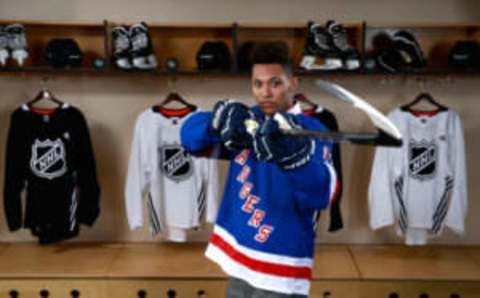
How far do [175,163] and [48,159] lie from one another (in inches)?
25.3

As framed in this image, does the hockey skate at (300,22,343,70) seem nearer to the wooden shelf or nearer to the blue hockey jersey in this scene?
the wooden shelf

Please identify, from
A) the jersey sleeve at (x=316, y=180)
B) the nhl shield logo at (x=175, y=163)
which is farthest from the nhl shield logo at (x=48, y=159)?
the jersey sleeve at (x=316, y=180)

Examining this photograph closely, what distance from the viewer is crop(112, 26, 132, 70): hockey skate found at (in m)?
2.60

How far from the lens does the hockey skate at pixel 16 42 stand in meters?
2.61

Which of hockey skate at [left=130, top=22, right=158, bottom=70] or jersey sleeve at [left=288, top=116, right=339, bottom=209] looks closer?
jersey sleeve at [left=288, top=116, right=339, bottom=209]

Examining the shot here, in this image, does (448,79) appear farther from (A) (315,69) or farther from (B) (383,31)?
(A) (315,69)

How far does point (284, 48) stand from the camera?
5.17 ft

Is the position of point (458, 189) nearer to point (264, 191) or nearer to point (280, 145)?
point (264, 191)

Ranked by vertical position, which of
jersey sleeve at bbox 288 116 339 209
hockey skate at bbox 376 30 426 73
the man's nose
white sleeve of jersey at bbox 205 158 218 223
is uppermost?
hockey skate at bbox 376 30 426 73

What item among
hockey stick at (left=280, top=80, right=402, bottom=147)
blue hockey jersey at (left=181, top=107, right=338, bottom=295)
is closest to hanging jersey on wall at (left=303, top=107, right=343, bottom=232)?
blue hockey jersey at (left=181, top=107, right=338, bottom=295)

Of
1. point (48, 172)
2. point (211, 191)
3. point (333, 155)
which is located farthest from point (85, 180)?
point (333, 155)

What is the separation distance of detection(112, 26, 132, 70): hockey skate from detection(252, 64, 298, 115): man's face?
3.95 feet

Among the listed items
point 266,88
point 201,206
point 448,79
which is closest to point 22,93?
point 201,206

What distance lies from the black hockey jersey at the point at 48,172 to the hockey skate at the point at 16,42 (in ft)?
0.90
